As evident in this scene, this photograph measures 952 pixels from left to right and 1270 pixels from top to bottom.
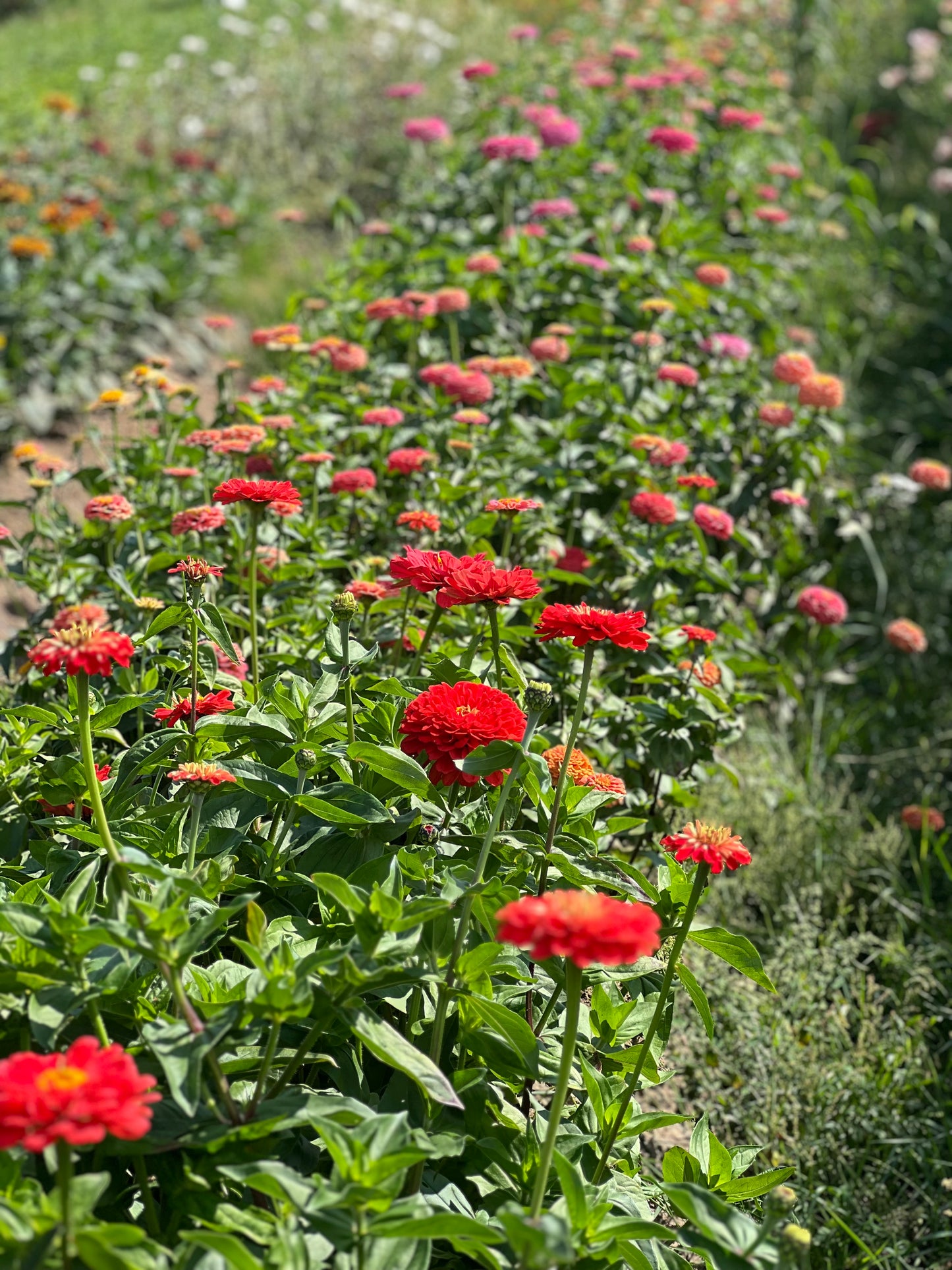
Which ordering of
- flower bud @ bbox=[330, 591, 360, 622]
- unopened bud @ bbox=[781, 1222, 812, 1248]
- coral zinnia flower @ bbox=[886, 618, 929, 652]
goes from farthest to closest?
coral zinnia flower @ bbox=[886, 618, 929, 652] → flower bud @ bbox=[330, 591, 360, 622] → unopened bud @ bbox=[781, 1222, 812, 1248]

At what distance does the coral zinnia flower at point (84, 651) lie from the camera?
110 centimetres

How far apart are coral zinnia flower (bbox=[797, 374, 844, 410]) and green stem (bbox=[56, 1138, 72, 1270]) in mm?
2610

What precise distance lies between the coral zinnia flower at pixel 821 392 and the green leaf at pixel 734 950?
1969 millimetres

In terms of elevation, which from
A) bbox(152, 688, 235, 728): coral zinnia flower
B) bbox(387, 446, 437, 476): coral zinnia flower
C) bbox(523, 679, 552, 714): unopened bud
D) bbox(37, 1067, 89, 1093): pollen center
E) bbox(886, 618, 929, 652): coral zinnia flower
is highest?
bbox(523, 679, 552, 714): unopened bud

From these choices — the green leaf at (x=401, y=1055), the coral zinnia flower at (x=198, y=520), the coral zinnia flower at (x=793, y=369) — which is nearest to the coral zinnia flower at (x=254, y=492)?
the coral zinnia flower at (x=198, y=520)

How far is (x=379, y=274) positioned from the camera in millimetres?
4086

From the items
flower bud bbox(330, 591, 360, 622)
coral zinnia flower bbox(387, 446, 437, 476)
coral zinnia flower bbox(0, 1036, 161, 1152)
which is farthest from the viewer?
coral zinnia flower bbox(387, 446, 437, 476)

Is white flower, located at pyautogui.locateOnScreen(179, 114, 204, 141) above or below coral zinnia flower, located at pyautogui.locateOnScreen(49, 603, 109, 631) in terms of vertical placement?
below

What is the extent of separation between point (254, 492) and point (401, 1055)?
0.77m

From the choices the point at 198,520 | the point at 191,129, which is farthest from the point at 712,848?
the point at 191,129

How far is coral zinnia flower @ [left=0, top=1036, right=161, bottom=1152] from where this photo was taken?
0.85 meters

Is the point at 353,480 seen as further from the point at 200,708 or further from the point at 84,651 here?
the point at 84,651

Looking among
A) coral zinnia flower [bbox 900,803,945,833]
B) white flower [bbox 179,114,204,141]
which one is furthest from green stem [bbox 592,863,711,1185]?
white flower [bbox 179,114,204,141]

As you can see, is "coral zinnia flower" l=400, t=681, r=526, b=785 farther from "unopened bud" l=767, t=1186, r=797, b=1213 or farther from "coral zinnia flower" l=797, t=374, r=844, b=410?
"coral zinnia flower" l=797, t=374, r=844, b=410
